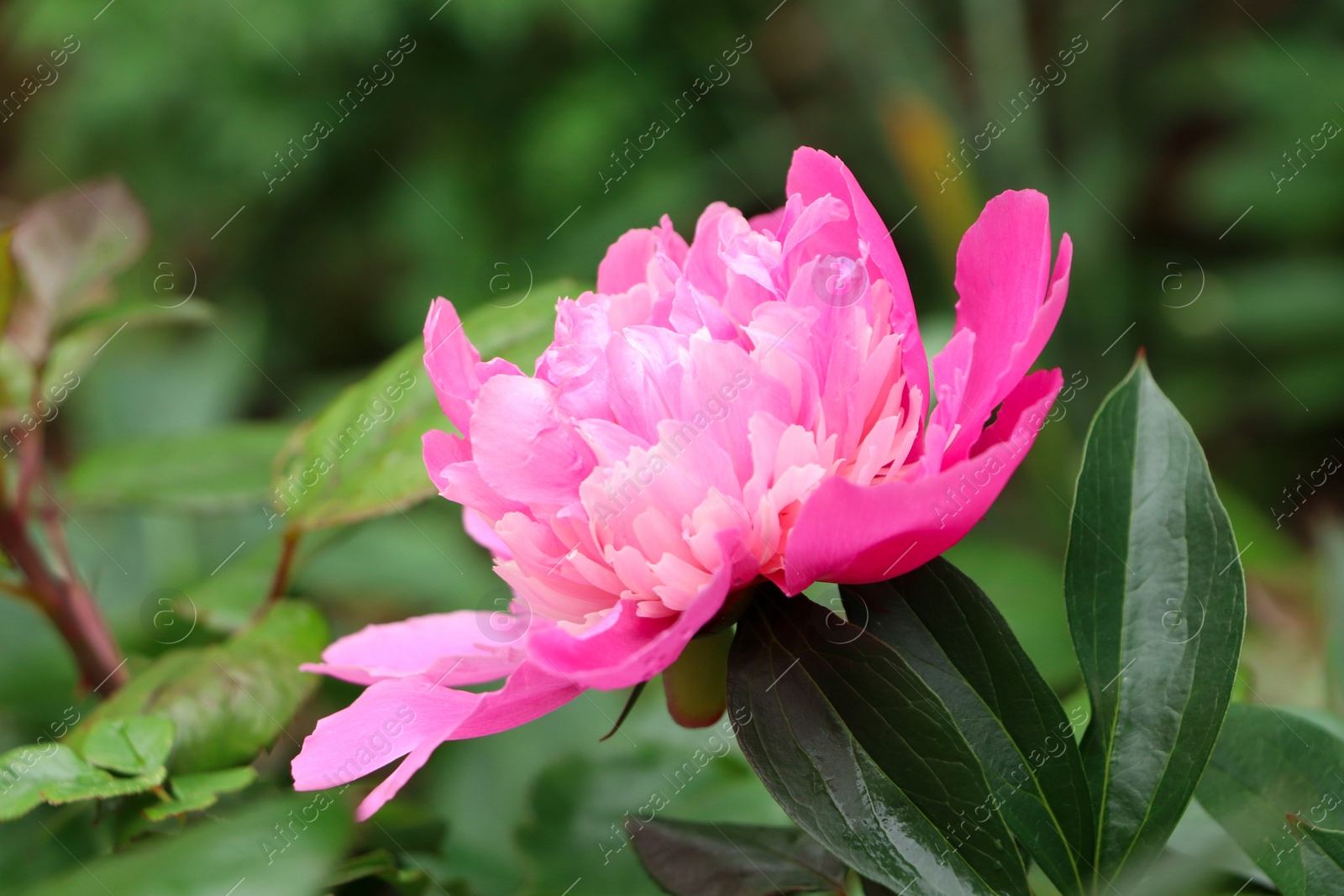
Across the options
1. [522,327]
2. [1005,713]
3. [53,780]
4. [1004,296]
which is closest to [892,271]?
[1004,296]

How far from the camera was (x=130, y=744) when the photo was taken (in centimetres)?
41

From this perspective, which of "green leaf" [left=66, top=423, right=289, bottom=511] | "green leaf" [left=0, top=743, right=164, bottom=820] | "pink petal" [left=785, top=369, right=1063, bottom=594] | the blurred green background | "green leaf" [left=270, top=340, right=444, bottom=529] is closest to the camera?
"pink petal" [left=785, top=369, right=1063, bottom=594]

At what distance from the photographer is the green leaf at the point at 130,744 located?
397 millimetres

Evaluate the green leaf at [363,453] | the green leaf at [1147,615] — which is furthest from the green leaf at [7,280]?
the green leaf at [1147,615]

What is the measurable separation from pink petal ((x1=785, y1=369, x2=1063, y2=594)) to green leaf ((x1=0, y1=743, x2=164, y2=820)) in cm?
26

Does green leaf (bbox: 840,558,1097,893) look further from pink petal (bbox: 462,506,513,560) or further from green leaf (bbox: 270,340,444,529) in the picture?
green leaf (bbox: 270,340,444,529)

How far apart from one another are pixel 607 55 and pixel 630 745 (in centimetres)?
156

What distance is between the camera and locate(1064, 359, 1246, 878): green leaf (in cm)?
31

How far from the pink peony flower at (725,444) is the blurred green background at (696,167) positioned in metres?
0.62

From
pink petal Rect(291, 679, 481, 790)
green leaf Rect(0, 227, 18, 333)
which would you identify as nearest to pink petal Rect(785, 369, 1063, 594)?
pink petal Rect(291, 679, 481, 790)

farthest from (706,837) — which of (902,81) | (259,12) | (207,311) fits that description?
(259,12)

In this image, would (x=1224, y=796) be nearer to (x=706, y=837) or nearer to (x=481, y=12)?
(x=706, y=837)

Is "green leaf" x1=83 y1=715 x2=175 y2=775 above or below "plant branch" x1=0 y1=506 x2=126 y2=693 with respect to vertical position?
below

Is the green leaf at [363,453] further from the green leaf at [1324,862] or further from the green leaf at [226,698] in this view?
the green leaf at [1324,862]
